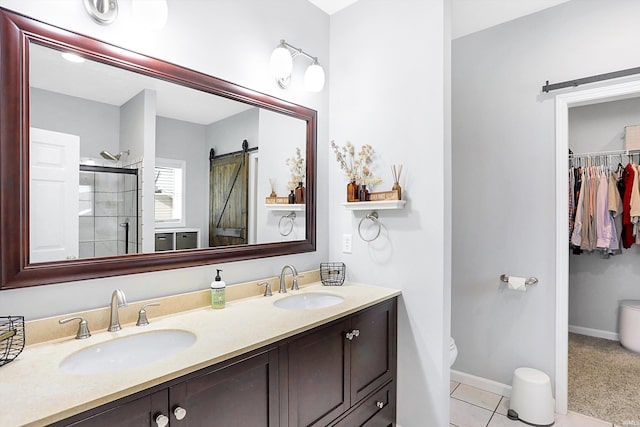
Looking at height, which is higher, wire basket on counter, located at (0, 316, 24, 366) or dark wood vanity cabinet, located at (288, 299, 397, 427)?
wire basket on counter, located at (0, 316, 24, 366)

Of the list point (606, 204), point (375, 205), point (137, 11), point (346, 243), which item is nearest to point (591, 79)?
point (606, 204)

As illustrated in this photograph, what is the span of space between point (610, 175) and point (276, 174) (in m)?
3.16

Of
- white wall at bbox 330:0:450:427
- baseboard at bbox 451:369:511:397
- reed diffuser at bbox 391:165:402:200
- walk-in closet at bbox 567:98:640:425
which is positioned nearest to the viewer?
white wall at bbox 330:0:450:427

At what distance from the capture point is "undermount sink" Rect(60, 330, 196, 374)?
3.90ft

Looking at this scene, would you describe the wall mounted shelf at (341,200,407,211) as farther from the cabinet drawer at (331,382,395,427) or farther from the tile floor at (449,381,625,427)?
the tile floor at (449,381,625,427)

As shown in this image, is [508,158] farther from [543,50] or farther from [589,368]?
[589,368]

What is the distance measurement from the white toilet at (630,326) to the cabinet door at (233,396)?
3.67 meters

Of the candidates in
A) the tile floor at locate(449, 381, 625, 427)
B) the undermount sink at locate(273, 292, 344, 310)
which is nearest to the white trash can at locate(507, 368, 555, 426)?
the tile floor at locate(449, 381, 625, 427)

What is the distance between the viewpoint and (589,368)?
2.96 metres

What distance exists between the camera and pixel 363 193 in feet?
7.10

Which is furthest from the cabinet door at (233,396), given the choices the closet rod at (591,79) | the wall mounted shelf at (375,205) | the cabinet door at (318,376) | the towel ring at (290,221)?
the closet rod at (591,79)

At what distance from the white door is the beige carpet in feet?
10.3

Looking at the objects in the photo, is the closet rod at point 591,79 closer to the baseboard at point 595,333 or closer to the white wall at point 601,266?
the white wall at point 601,266

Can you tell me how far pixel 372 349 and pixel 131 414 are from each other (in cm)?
122
